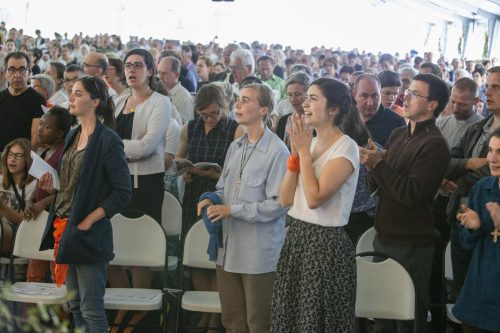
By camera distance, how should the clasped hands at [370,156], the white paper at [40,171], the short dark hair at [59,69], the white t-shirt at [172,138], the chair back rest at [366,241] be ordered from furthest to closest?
the short dark hair at [59,69] → the white t-shirt at [172,138] → the chair back rest at [366,241] → the white paper at [40,171] → the clasped hands at [370,156]

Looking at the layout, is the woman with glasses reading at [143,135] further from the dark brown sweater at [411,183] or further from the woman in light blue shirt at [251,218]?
the dark brown sweater at [411,183]

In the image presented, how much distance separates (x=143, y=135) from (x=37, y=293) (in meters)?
1.23

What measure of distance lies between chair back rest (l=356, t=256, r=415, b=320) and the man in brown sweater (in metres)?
0.07

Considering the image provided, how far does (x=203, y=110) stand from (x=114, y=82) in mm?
1706

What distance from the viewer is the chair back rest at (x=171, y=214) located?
5.50 metres

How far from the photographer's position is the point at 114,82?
22.4 ft

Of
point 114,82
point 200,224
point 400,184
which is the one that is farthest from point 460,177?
point 114,82

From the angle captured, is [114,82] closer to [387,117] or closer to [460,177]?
[387,117]

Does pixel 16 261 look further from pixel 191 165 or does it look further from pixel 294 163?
pixel 294 163

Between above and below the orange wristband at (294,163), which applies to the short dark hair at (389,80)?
above

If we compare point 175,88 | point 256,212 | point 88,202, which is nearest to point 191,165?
point 88,202

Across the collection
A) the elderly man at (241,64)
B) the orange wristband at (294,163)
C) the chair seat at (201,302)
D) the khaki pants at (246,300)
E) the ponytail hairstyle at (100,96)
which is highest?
the elderly man at (241,64)

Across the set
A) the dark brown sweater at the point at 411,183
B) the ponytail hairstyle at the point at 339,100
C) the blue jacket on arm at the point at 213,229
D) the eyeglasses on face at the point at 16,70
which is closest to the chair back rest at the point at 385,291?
the dark brown sweater at the point at 411,183

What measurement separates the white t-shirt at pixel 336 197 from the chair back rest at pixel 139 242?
1.58m
